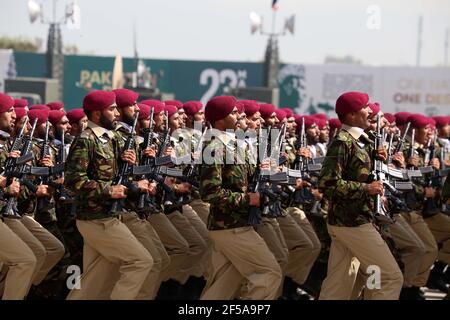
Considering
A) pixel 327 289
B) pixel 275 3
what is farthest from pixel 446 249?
pixel 275 3

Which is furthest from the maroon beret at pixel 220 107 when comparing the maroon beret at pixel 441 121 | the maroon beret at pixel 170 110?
the maroon beret at pixel 441 121

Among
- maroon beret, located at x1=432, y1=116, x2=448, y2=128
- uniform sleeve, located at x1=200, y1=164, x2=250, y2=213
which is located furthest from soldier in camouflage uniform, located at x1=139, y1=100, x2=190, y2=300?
maroon beret, located at x1=432, y1=116, x2=448, y2=128

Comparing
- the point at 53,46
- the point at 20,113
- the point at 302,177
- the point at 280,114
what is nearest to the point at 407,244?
the point at 302,177

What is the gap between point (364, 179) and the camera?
8.98 m

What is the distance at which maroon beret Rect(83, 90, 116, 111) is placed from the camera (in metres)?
9.41

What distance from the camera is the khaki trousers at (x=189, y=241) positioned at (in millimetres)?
10867

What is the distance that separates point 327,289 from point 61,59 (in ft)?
84.8

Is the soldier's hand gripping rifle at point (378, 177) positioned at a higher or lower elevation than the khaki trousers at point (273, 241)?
higher

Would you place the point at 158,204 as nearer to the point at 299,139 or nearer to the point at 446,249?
the point at 299,139

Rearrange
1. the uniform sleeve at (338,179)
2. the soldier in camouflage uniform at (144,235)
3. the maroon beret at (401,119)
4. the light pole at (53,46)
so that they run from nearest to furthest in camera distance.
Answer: the uniform sleeve at (338,179)
the soldier in camouflage uniform at (144,235)
the maroon beret at (401,119)
the light pole at (53,46)

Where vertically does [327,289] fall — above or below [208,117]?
below

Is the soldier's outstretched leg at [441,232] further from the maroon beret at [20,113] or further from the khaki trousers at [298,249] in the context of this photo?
the maroon beret at [20,113]

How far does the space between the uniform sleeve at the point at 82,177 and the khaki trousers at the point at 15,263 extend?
74 cm

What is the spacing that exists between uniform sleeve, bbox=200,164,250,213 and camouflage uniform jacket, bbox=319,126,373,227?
623mm
